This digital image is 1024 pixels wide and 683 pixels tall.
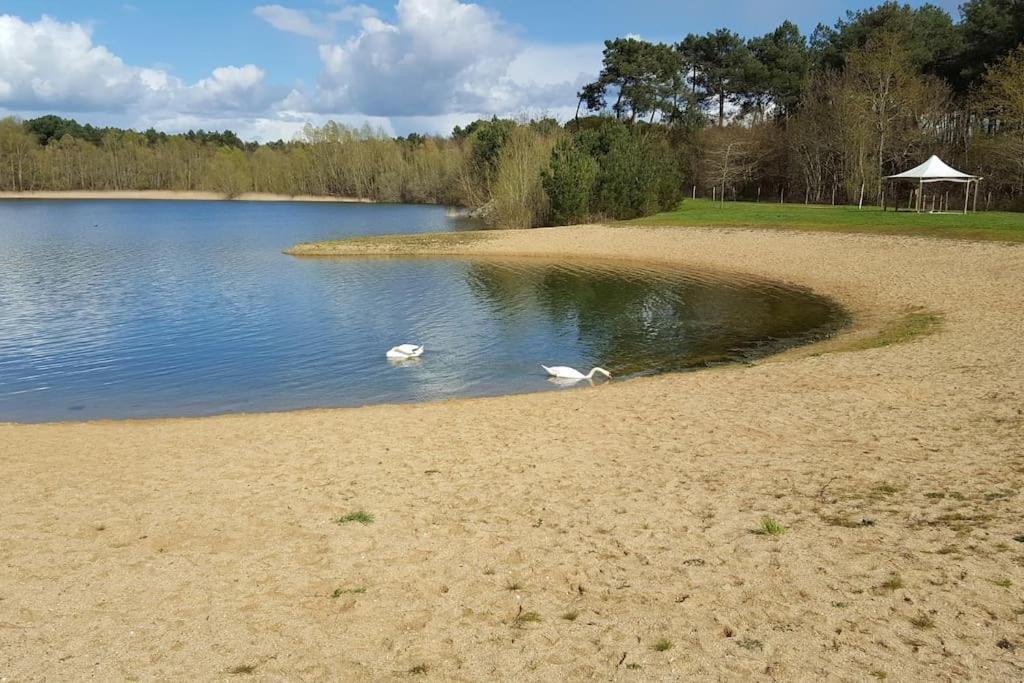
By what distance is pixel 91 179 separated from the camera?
118m

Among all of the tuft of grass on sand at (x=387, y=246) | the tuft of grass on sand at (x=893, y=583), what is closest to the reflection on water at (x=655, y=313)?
the tuft of grass on sand at (x=387, y=246)

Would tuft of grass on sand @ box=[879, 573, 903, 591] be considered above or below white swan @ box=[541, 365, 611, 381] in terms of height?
above

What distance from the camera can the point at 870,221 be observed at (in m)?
34.7

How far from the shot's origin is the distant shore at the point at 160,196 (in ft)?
371

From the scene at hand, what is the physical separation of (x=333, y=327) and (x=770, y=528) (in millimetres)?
14692

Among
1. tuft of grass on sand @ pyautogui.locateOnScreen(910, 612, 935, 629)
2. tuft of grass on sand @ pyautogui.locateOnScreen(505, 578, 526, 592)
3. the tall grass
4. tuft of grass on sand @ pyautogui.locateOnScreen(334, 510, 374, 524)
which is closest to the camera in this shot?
tuft of grass on sand @ pyautogui.locateOnScreen(910, 612, 935, 629)

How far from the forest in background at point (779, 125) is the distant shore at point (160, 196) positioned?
113ft

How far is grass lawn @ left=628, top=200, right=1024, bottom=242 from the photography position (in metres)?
29.3

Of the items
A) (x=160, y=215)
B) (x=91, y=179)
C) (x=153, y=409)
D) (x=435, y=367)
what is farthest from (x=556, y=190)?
(x=91, y=179)

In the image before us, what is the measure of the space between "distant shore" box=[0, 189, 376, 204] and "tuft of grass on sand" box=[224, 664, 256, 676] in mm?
110448

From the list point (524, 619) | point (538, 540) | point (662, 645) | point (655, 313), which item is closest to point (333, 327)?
point (655, 313)

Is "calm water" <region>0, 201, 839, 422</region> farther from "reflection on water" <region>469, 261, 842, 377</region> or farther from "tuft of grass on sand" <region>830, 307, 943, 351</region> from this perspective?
"tuft of grass on sand" <region>830, 307, 943, 351</region>

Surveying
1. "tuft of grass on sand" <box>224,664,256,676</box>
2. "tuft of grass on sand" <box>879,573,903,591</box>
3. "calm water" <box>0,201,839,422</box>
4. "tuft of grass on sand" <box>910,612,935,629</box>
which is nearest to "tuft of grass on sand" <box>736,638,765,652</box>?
"tuft of grass on sand" <box>910,612,935,629</box>

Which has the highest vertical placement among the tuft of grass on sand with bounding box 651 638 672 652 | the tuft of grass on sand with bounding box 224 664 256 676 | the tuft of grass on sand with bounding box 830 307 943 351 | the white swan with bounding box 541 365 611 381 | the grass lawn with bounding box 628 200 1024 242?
the grass lawn with bounding box 628 200 1024 242
